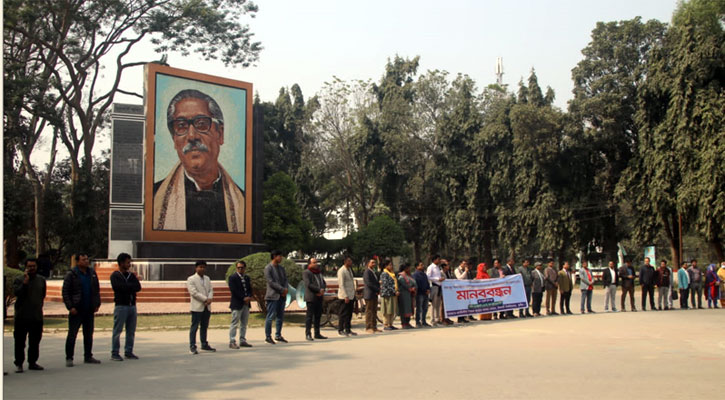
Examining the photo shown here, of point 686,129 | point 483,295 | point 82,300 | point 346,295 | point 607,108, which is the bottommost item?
point 483,295

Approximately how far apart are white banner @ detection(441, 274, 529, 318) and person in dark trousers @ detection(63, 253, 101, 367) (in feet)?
26.5

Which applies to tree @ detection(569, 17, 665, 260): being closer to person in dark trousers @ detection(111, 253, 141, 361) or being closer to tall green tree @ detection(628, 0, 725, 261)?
tall green tree @ detection(628, 0, 725, 261)

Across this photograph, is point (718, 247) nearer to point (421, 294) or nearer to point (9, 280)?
point (421, 294)

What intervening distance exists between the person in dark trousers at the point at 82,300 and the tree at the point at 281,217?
97.1 ft

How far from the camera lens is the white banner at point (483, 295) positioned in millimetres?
14945

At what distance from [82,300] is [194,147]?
21.1 meters

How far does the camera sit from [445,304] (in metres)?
14.8

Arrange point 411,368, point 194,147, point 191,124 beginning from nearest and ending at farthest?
point 411,368
point 194,147
point 191,124

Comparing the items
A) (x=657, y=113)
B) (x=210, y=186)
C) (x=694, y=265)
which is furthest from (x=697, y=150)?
(x=210, y=186)

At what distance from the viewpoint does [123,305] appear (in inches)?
362

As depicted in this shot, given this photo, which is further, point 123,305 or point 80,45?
point 80,45

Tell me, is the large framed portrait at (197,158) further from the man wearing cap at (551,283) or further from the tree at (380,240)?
the man wearing cap at (551,283)

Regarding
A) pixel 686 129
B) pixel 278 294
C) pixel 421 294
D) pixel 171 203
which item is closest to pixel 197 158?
pixel 171 203

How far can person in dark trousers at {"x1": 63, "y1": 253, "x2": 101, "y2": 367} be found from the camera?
8633 mm
